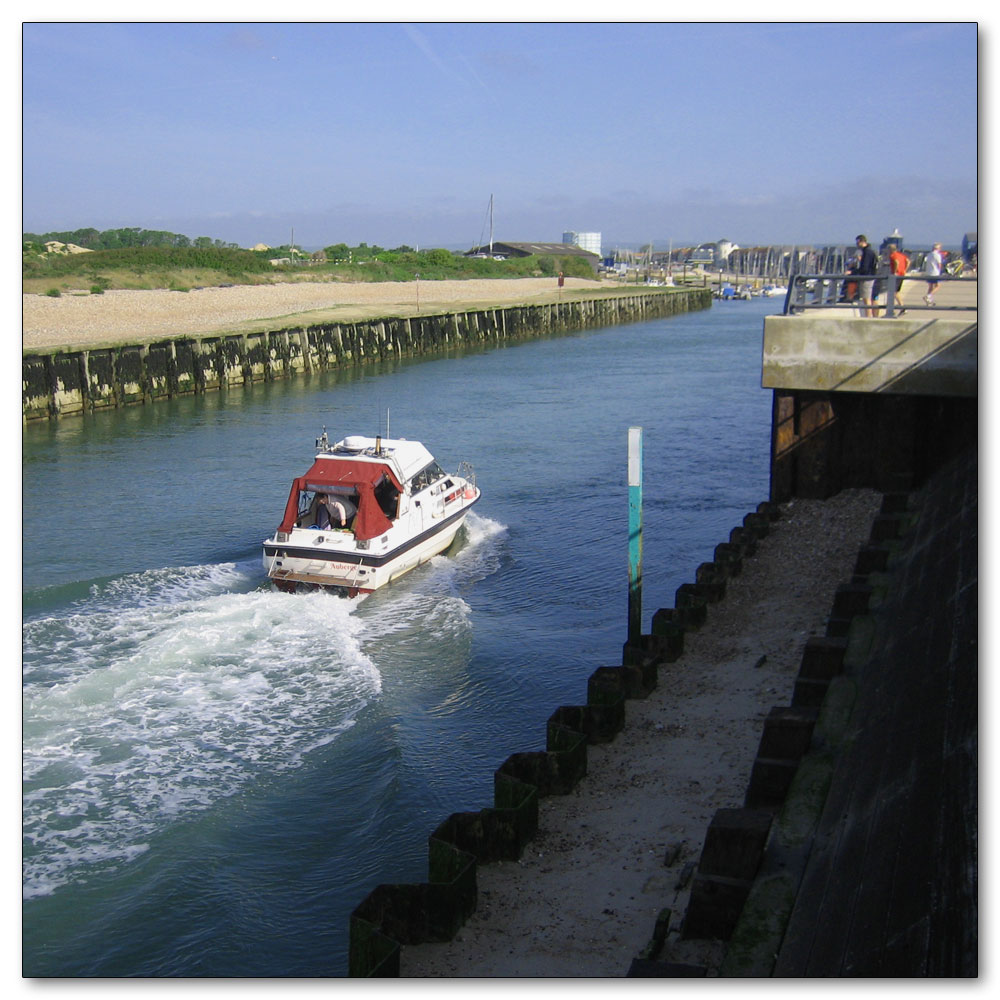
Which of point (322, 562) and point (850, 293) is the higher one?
point (850, 293)

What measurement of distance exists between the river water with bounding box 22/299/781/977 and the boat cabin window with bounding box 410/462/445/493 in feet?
5.04

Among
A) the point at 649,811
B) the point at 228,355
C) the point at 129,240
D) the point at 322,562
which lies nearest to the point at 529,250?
the point at 129,240

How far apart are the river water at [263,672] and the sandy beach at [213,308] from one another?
15.7m

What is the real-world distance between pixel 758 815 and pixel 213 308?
61.0 metres

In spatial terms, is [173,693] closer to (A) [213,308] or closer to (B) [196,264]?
(A) [213,308]

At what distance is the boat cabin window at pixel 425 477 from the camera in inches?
788

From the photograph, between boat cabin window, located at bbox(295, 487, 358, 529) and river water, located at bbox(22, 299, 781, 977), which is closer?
river water, located at bbox(22, 299, 781, 977)

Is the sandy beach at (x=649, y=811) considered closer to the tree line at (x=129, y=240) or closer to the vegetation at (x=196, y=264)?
the vegetation at (x=196, y=264)

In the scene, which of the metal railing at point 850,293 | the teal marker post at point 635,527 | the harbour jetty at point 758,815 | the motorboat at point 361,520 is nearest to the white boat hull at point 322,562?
the motorboat at point 361,520

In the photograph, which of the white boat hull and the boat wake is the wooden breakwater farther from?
the white boat hull

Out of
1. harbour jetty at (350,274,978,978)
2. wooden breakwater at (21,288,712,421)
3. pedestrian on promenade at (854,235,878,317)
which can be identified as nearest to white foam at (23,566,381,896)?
harbour jetty at (350,274,978,978)

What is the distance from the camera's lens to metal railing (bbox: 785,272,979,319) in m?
14.2

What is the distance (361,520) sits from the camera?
59.7ft

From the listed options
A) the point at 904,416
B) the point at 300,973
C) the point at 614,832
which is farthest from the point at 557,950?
the point at 904,416
